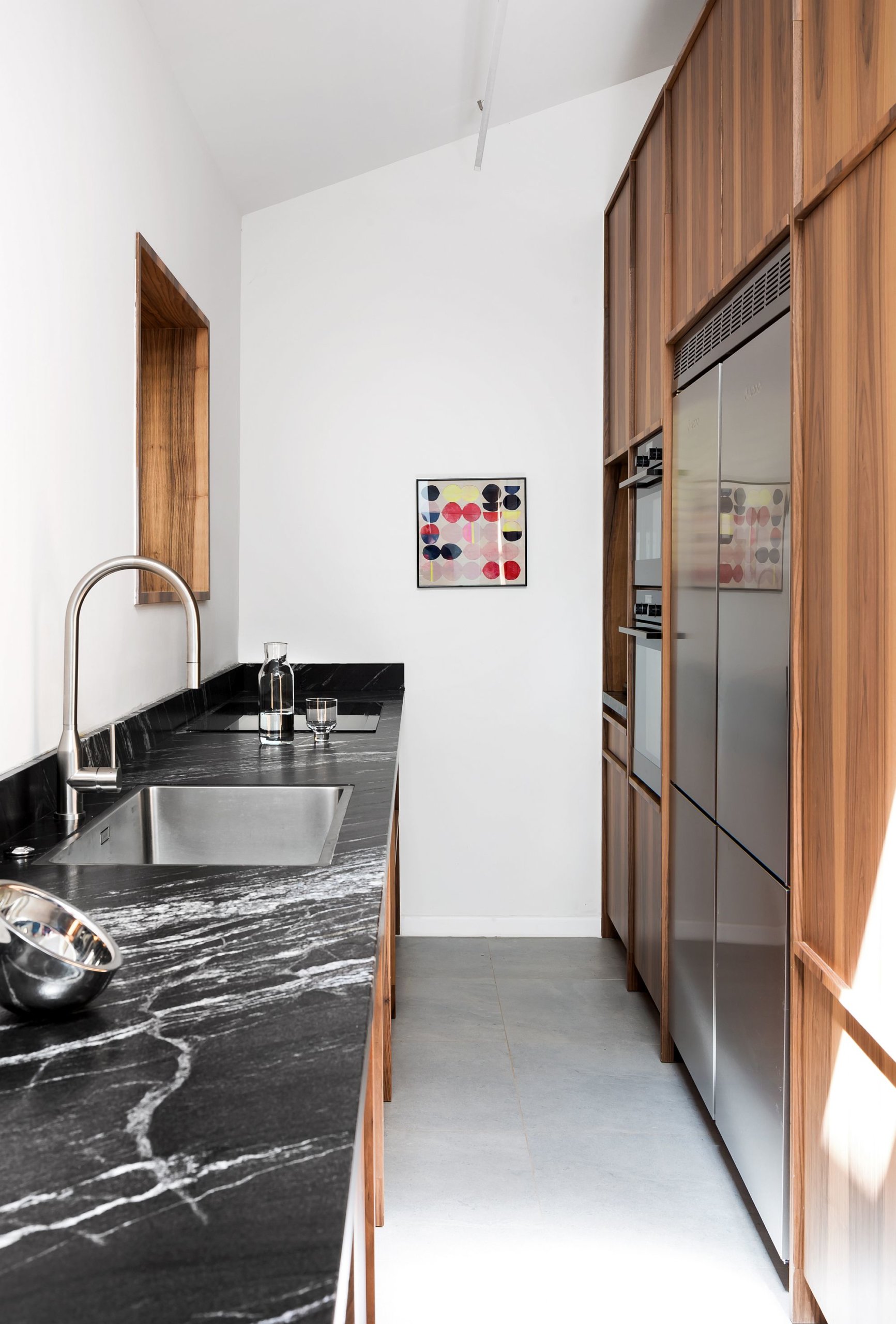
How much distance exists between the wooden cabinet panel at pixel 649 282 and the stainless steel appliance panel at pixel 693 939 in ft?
3.55

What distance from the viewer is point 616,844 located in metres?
3.26

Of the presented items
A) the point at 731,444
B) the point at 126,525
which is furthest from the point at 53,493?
the point at 731,444

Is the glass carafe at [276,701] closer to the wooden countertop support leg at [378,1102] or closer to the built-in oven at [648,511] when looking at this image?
the wooden countertop support leg at [378,1102]

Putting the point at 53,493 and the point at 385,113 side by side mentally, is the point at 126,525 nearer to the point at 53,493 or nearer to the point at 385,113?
the point at 53,493

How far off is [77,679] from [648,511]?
1.72 metres

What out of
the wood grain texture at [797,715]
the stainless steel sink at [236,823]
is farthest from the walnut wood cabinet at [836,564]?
the stainless steel sink at [236,823]

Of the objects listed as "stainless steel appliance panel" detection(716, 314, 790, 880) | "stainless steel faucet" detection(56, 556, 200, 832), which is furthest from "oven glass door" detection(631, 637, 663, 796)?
"stainless steel faucet" detection(56, 556, 200, 832)

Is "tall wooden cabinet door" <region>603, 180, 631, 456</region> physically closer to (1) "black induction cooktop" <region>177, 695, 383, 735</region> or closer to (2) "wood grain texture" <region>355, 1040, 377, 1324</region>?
(1) "black induction cooktop" <region>177, 695, 383, 735</region>

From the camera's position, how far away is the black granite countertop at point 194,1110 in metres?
0.50

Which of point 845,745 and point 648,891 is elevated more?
point 845,745

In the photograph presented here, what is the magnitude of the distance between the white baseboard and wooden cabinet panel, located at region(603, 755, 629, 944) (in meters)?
0.11

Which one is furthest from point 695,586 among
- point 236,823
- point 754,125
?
point 236,823

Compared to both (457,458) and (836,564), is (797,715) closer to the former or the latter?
(836,564)

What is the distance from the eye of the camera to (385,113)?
3010 mm
